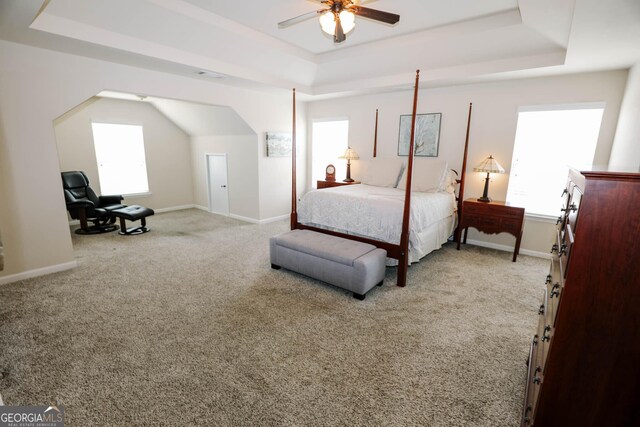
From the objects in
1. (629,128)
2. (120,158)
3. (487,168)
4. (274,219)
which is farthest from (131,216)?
(629,128)

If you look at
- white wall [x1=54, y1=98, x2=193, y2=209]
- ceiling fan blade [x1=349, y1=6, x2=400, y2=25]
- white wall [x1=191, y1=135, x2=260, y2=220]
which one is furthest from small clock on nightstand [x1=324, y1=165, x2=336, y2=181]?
white wall [x1=54, y1=98, x2=193, y2=209]

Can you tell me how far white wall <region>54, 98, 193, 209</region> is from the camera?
5.37 meters

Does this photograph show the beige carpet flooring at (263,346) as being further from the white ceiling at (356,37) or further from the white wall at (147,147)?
the white wall at (147,147)

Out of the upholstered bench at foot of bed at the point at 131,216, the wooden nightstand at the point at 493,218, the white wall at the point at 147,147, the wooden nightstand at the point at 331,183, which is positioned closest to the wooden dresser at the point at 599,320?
the wooden nightstand at the point at 493,218

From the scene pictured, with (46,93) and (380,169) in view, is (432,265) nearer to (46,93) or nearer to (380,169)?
(380,169)

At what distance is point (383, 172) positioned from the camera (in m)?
4.86

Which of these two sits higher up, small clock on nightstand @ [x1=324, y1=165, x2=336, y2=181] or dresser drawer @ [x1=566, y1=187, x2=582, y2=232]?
dresser drawer @ [x1=566, y1=187, x2=582, y2=232]

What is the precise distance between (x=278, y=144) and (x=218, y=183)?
1782mm

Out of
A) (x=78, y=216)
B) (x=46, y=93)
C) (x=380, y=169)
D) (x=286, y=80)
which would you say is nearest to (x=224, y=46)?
(x=286, y=80)

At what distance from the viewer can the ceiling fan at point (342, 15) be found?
7.86ft

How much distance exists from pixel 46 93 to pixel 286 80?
124 inches

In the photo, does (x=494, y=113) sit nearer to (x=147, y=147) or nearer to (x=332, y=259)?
(x=332, y=259)

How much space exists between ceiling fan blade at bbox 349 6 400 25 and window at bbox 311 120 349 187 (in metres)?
3.37

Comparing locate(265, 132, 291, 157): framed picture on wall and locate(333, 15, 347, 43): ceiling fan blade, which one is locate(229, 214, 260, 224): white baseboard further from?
locate(333, 15, 347, 43): ceiling fan blade
